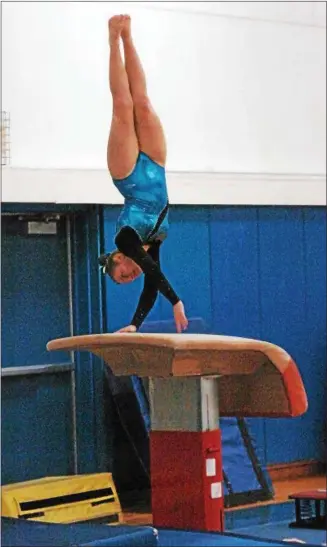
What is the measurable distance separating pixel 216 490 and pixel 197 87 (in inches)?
43.9

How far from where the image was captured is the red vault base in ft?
9.62

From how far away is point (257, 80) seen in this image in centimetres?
317

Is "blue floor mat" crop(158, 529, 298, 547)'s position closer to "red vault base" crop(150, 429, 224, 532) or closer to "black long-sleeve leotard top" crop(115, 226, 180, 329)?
"red vault base" crop(150, 429, 224, 532)

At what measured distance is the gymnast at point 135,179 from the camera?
121 inches

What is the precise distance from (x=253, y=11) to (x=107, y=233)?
29.3 inches

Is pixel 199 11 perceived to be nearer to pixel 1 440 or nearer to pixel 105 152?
pixel 105 152

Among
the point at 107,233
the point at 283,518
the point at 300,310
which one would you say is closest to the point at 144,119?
the point at 107,233

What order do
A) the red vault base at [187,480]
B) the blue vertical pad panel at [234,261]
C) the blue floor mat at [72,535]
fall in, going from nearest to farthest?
the blue floor mat at [72,535], the red vault base at [187,480], the blue vertical pad panel at [234,261]

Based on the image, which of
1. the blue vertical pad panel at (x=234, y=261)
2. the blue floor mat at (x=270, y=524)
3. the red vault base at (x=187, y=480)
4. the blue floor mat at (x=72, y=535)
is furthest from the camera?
the blue vertical pad panel at (x=234, y=261)

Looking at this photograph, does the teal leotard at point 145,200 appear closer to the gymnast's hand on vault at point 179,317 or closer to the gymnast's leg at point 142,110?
the gymnast's leg at point 142,110

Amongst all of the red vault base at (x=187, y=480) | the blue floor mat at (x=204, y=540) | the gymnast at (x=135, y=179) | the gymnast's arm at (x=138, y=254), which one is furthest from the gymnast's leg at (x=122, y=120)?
the blue floor mat at (x=204, y=540)

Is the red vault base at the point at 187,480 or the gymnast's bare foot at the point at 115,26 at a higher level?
the gymnast's bare foot at the point at 115,26

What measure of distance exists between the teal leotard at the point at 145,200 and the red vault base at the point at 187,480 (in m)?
0.56

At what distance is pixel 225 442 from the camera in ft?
10.3
